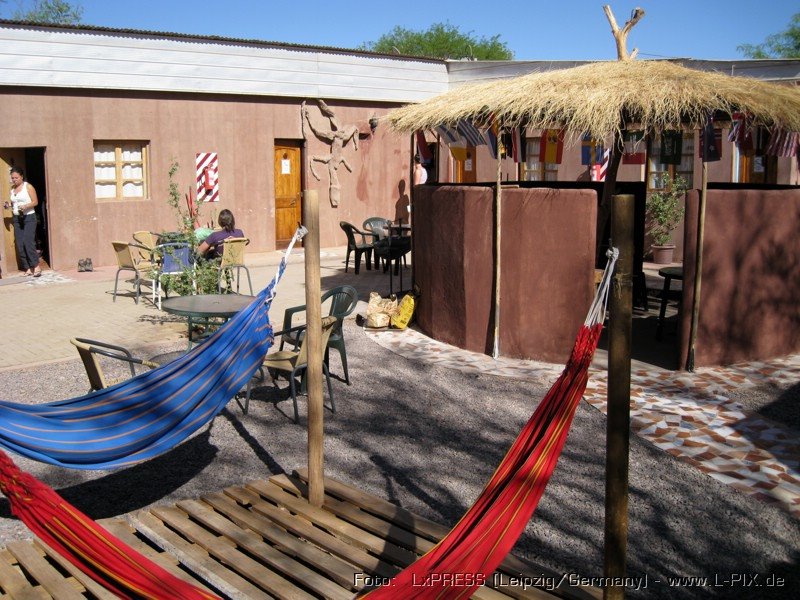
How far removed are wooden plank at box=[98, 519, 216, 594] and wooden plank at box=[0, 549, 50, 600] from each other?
480 mm

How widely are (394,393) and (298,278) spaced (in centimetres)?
612

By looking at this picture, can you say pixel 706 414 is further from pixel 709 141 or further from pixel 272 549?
pixel 272 549

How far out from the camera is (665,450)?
6.05m

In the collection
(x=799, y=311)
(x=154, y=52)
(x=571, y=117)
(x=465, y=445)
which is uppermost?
(x=154, y=52)

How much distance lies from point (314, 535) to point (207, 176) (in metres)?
11.6

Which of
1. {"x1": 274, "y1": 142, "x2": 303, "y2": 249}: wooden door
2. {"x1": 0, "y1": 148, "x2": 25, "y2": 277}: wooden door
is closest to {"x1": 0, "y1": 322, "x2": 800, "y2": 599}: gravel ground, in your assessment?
{"x1": 0, "y1": 148, "x2": 25, "y2": 277}: wooden door

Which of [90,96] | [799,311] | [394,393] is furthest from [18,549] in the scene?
[90,96]

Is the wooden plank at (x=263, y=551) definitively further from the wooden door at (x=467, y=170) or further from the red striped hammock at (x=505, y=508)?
the wooden door at (x=467, y=170)

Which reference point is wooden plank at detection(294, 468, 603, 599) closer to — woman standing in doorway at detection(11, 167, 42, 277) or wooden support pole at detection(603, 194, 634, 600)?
wooden support pole at detection(603, 194, 634, 600)

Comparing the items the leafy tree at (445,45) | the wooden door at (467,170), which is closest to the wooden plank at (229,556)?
the wooden door at (467,170)

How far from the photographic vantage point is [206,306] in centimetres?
727

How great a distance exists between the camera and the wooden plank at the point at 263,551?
3.90 metres

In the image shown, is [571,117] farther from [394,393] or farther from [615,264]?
[615,264]

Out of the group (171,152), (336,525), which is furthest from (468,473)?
(171,152)
